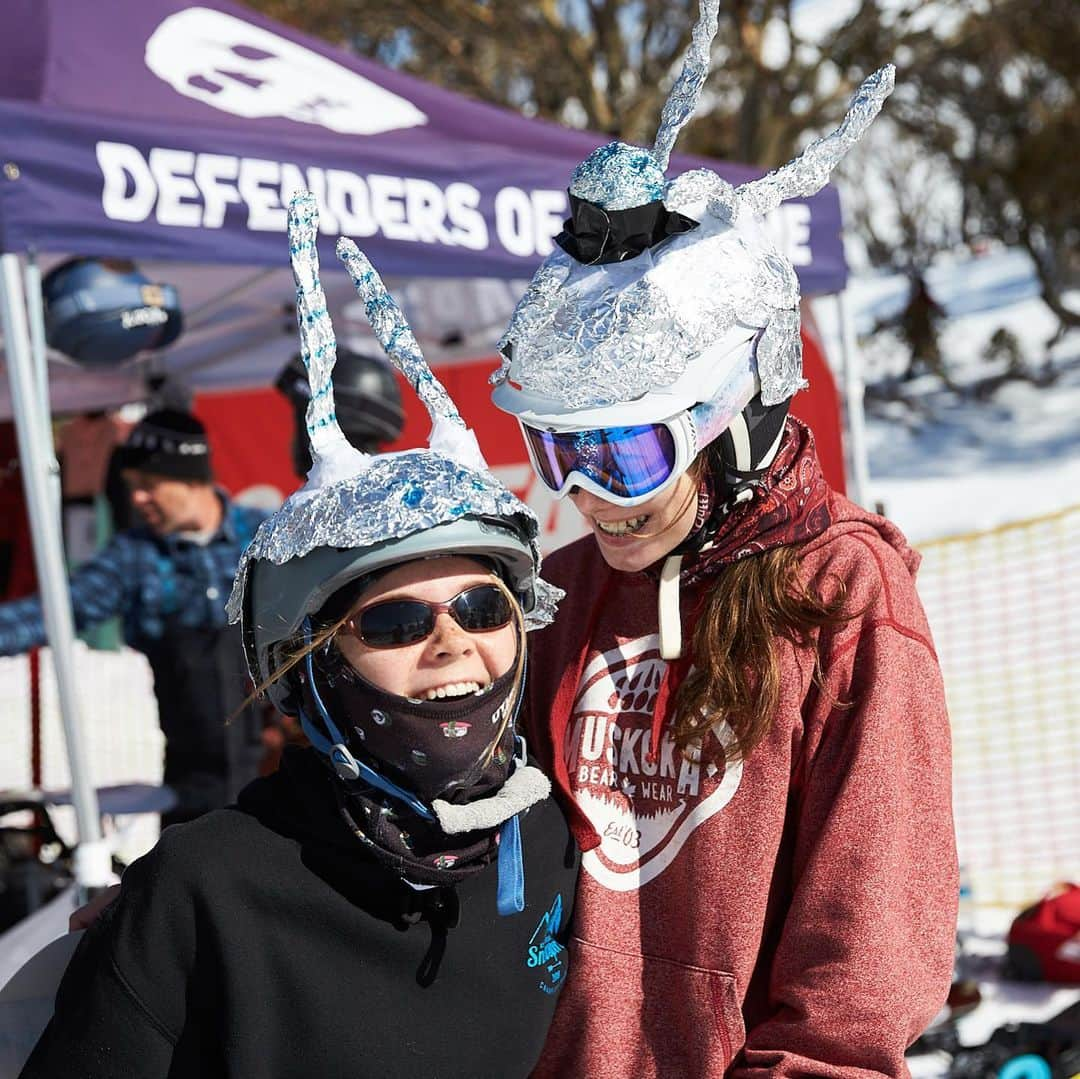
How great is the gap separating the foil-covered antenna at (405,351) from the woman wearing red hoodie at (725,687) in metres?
0.08

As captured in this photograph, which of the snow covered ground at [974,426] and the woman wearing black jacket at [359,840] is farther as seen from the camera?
the snow covered ground at [974,426]

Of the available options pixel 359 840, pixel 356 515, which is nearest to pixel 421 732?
pixel 359 840

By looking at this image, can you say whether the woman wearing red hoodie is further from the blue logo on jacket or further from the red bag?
the red bag

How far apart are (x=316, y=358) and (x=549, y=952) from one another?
77cm

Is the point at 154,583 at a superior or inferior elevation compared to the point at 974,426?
superior

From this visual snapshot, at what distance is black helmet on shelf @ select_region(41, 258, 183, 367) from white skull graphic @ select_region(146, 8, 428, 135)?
0.70 metres

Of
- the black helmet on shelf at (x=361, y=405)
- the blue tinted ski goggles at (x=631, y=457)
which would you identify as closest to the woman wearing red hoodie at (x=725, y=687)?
the blue tinted ski goggles at (x=631, y=457)

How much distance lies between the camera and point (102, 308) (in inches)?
183

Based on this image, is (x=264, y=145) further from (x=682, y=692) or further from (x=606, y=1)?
(x=606, y=1)

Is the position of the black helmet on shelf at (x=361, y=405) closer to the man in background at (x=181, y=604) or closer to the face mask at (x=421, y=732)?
the man in background at (x=181, y=604)

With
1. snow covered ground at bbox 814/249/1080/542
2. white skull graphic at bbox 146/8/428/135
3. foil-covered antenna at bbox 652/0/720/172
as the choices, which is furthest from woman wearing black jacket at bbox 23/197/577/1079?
snow covered ground at bbox 814/249/1080/542

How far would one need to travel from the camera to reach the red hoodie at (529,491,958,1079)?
1.54 m

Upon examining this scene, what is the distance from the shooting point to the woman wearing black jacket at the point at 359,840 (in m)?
1.49

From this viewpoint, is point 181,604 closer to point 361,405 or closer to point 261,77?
point 361,405
